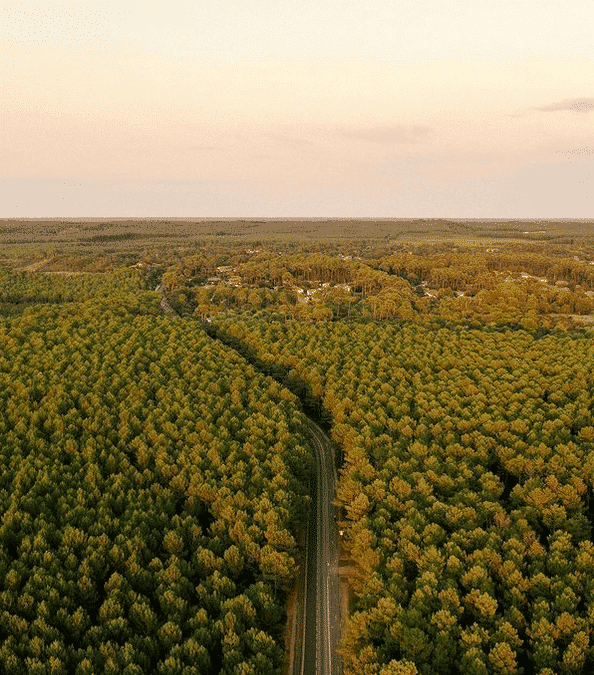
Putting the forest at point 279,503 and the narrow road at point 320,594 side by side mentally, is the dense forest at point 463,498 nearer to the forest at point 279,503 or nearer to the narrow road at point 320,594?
the forest at point 279,503

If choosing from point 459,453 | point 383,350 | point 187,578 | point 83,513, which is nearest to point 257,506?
point 187,578

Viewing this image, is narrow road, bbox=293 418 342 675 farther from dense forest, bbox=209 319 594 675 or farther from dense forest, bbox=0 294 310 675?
dense forest, bbox=209 319 594 675

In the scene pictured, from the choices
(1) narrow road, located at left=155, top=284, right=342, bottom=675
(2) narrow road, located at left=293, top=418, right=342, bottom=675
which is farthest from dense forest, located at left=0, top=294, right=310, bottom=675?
(2) narrow road, located at left=293, top=418, right=342, bottom=675

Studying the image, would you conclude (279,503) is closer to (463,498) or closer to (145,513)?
(145,513)

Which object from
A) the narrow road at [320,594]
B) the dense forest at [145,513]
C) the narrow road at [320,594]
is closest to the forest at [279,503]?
the dense forest at [145,513]

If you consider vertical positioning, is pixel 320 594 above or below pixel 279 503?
below

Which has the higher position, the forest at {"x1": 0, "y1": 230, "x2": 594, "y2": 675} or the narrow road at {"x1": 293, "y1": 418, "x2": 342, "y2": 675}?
the forest at {"x1": 0, "y1": 230, "x2": 594, "y2": 675}

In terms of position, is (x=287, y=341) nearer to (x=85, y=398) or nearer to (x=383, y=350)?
(x=383, y=350)

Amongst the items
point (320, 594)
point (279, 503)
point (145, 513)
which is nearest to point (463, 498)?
point (320, 594)
